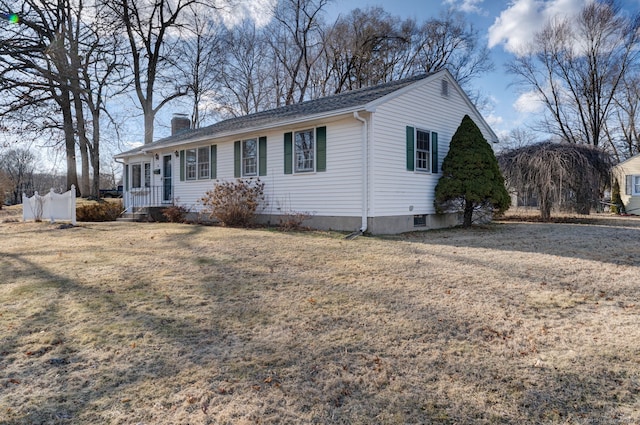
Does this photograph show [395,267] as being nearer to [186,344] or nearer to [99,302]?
[186,344]

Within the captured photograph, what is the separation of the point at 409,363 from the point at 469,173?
9.36 m

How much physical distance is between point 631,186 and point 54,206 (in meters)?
28.8

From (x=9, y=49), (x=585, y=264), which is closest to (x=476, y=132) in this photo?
(x=585, y=264)

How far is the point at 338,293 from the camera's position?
467cm

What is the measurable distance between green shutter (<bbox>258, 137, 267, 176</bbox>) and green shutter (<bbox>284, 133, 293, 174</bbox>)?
91 cm

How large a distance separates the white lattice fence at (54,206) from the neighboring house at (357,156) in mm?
4256

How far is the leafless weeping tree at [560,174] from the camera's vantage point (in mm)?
14305

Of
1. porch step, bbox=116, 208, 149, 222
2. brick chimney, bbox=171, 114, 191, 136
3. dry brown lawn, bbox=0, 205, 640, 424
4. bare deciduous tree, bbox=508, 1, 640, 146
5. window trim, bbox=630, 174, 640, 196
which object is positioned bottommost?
dry brown lawn, bbox=0, 205, 640, 424

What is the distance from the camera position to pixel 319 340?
3.33 metres

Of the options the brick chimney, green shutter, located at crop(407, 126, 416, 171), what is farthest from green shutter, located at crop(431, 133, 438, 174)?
the brick chimney

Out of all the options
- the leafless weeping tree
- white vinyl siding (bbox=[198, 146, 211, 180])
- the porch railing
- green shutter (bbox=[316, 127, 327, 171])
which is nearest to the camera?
green shutter (bbox=[316, 127, 327, 171])

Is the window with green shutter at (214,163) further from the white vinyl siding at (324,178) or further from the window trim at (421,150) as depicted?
the window trim at (421,150)

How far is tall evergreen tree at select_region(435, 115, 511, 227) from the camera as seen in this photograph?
1121cm

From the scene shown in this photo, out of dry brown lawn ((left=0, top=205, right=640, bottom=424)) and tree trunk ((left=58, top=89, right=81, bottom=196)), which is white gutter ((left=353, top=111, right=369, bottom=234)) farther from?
tree trunk ((left=58, top=89, right=81, bottom=196))
